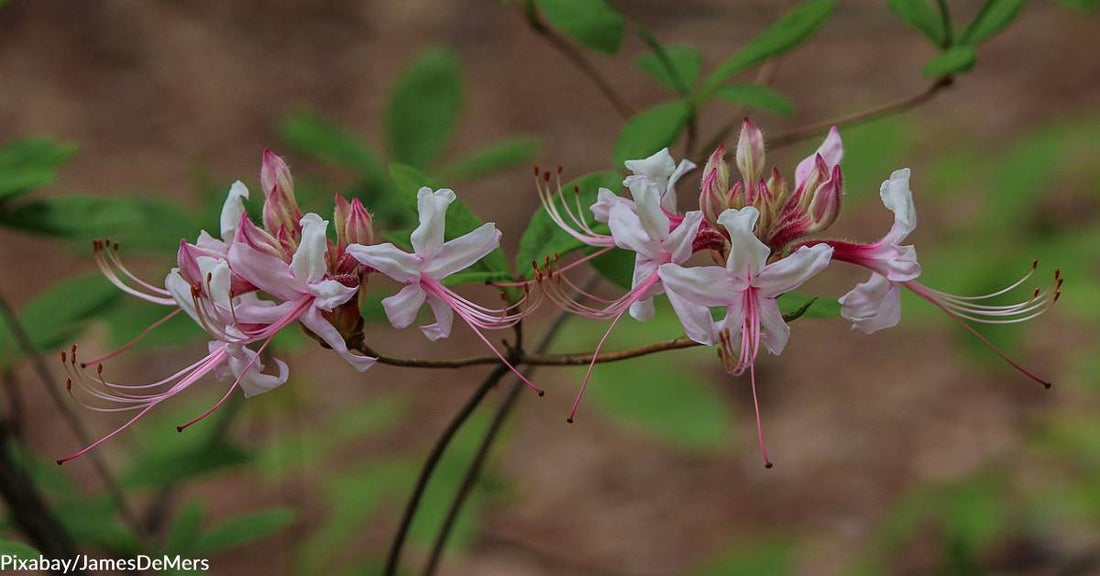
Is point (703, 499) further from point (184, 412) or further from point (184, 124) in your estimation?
point (184, 124)

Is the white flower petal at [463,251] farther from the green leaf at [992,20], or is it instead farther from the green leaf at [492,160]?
the green leaf at [492,160]

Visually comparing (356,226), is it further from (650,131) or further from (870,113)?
(870,113)

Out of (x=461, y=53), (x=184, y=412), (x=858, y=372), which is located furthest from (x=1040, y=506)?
(x=461, y=53)

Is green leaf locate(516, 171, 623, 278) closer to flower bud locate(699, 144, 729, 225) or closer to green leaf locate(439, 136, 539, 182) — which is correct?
flower bud locate(699, 144, 729, 225)

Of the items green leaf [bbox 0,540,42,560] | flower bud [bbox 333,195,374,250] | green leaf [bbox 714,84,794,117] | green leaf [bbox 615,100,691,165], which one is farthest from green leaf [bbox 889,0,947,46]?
green leaf [bbox 0,540,42,560]

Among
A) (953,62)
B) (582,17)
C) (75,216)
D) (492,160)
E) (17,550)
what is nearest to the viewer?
(17,550)


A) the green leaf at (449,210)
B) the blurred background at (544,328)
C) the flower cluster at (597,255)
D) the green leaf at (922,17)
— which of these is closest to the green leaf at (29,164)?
the blurred background at (544,328)

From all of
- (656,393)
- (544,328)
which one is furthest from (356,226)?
(544,328)
